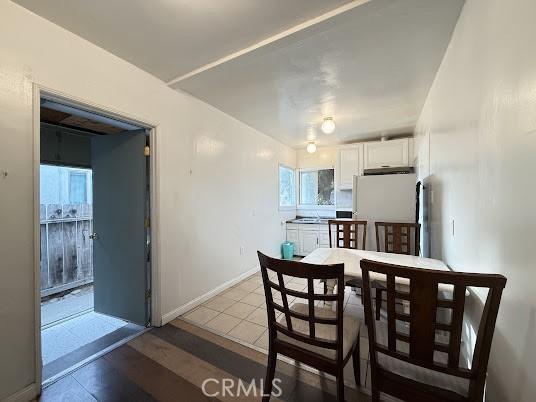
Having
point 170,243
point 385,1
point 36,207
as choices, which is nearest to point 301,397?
point 170,243

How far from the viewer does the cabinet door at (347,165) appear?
15.1 feet

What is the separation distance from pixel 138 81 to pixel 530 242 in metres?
2.78

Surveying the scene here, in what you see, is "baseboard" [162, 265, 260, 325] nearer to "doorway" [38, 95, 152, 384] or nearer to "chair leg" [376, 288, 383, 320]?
"doorway" [38, 95, 152, 384]

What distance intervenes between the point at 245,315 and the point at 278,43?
8.56 feet

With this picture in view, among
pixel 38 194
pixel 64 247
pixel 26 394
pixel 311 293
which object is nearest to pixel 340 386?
pixel 311 293

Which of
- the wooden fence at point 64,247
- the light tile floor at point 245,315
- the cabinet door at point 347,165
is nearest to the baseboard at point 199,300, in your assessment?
the light tile floor at point 245,315

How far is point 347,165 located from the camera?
15.4 ft

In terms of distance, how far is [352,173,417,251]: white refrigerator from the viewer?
2.88 metres

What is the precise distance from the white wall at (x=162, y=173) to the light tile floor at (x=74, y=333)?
0.59 meters

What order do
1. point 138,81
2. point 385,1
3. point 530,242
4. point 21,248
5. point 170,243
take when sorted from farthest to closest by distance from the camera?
point 170,243 → point 138,81 → point 21,248 → point 385,1 → point 530,242

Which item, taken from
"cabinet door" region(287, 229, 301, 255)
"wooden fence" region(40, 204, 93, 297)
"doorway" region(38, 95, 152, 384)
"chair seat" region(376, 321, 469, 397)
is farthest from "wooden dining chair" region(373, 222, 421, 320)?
"wooden fence" region(40, 204, 93, 297)

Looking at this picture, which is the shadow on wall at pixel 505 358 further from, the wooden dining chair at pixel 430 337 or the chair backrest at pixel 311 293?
the chair backrest at pixel 311 293

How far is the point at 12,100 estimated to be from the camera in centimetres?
140

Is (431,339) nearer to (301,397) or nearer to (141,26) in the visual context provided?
(301,397)
